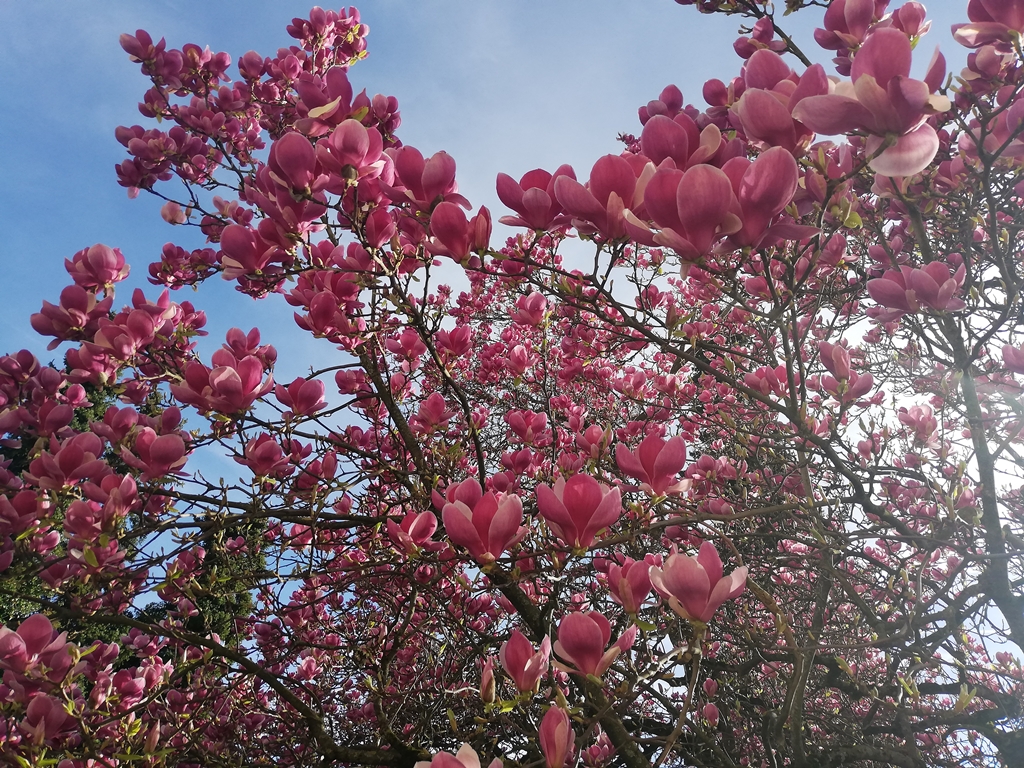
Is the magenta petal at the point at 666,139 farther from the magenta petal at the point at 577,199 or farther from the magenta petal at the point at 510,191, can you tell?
the magenta petal at the point at 510,191

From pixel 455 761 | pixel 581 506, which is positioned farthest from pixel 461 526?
pixel 455 761

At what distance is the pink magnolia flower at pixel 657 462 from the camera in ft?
4.19

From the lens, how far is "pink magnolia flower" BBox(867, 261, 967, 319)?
1307mm

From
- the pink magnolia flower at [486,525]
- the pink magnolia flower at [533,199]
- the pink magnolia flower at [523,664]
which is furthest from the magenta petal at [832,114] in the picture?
the pink magnolia flower at [523,664]

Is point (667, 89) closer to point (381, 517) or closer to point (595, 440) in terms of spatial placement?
point (595, 440)

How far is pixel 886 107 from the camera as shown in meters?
0.81

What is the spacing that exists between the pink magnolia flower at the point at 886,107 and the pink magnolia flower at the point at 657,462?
2.15 feet

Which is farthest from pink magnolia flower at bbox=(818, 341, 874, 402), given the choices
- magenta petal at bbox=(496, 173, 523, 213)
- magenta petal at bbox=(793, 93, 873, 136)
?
magenta petal at bbox=(496, 173, 523, 213)

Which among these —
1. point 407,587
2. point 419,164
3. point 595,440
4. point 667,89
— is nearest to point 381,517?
point 595,440

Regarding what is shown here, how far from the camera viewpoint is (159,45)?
10.1ft

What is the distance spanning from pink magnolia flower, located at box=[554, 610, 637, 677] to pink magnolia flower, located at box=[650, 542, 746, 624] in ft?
0.46

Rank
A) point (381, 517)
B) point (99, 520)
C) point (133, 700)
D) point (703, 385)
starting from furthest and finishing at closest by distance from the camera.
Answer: point (703, 385), point (133, 700), point (381, 517), point (99, 520)

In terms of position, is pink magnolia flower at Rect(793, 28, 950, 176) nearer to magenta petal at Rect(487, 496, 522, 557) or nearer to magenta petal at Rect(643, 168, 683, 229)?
magenta petal at Rect(643, 168, 683, 229)

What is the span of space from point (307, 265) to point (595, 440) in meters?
1.10
